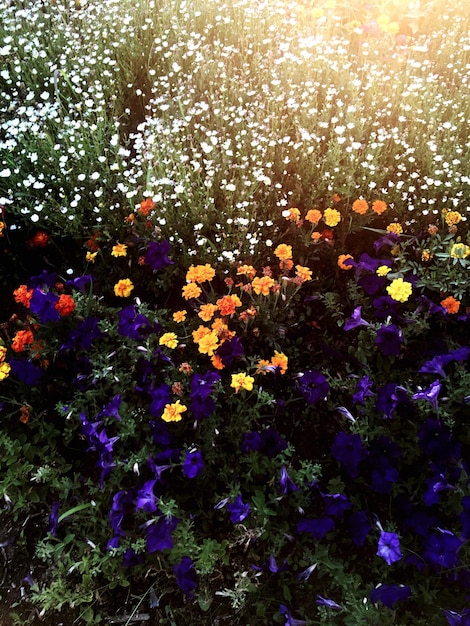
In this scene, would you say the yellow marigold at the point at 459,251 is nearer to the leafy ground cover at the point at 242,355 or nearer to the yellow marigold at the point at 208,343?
the leafy ground cover at the point at 242,355

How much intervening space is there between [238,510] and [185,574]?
0.32 meters

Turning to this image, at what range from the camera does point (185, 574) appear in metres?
2.05

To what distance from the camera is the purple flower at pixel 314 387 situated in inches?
94.1

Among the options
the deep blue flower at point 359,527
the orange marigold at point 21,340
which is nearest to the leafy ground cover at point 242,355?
the deep blue flower at point 359,527

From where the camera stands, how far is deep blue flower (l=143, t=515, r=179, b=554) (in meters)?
2.01

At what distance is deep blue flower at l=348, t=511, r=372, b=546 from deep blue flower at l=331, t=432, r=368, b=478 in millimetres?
158

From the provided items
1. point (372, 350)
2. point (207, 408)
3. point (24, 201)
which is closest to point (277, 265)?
point (372, 350)

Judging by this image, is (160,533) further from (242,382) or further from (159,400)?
(242,382)

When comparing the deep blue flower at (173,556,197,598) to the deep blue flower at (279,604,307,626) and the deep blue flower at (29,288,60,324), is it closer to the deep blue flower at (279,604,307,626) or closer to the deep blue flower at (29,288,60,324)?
the deep blue flower at (279,604,307,626)

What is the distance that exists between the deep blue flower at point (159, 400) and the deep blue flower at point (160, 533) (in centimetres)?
44

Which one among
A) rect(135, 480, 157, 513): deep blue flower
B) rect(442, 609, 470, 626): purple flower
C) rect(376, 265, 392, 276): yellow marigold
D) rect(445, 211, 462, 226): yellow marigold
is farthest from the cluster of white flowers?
rect(442, 609, 470, 626): purple flower

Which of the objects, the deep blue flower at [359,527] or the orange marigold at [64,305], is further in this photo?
the orange marigold at [64,305]

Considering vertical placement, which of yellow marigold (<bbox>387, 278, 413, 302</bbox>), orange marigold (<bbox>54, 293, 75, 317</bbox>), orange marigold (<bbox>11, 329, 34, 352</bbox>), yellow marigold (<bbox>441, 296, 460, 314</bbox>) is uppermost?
yellow marigold (<bbox>387, 278, 413, 302</bbox>)

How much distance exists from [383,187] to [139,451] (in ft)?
7.10
